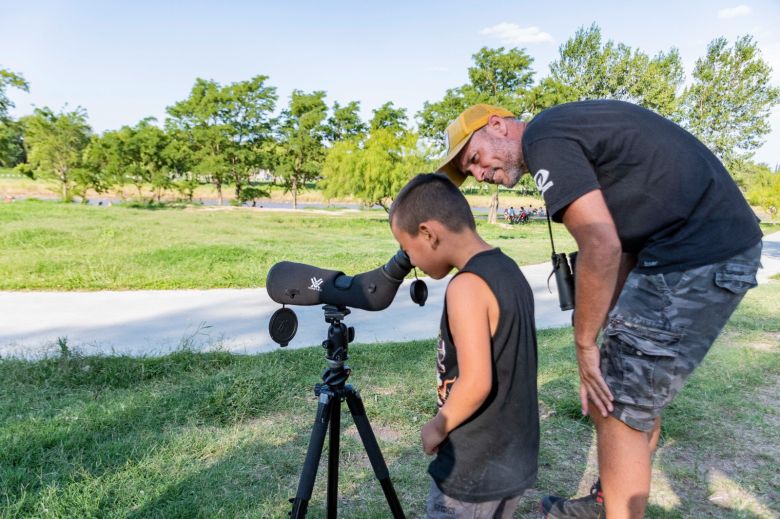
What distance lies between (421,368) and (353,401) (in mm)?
2564

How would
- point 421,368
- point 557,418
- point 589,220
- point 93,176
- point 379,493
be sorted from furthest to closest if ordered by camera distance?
point 93,176 < point 421,368 < point 557,418 < point 379,493 < point 589,220

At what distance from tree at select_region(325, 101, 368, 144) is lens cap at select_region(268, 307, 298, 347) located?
43689mm

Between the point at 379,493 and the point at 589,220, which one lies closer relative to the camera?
the point at 589,220

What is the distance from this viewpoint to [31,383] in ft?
12.5

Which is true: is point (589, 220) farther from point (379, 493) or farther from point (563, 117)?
point (379, 493)

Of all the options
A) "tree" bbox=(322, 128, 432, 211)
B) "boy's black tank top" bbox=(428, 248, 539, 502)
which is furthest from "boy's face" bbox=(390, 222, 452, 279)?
"tree" bbox=(322, 128, 432, 211)

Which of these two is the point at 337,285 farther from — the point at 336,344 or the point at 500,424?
the point at 500,424

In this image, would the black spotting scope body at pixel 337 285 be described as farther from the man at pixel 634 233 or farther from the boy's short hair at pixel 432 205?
the man at pixel 634 233

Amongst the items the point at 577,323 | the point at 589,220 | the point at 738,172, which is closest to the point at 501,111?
the point at 589,220

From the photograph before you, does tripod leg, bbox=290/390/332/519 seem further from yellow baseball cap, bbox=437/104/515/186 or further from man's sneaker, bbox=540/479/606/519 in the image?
man's sneaker, bbox=540/479/606/519

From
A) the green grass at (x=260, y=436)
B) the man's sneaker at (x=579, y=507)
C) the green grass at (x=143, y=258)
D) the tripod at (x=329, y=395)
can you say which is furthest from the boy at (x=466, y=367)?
the green grass at (x=143, y=258)

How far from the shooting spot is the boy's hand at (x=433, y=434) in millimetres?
1568

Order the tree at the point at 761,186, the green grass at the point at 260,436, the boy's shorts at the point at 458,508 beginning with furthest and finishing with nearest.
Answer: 1. the tree at the point at 761,186
2. the green grass at the point at 260,436
3. the boy's shorts at the point at 458,508

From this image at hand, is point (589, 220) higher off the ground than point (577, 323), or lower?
higher
